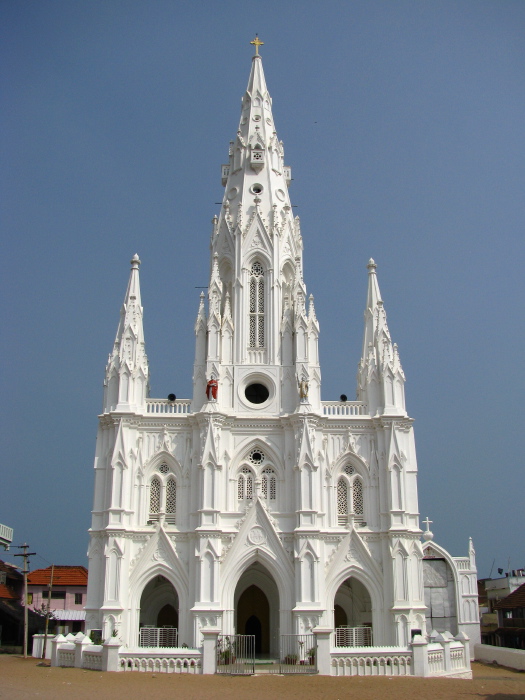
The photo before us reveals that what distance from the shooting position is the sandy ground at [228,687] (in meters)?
20.5

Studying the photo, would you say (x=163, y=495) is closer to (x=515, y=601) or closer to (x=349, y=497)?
(x=349, y=497)

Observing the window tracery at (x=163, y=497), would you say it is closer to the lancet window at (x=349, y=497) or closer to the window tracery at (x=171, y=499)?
the window tracery at (x=171, y=499)

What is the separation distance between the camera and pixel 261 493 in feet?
121

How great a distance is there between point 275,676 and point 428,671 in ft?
17.2

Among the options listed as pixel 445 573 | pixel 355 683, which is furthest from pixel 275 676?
pixel 445 573

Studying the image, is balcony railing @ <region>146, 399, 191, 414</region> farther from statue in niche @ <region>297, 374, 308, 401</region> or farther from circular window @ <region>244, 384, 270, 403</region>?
statue in niche @ <region>297, 374, 308, 401</region>

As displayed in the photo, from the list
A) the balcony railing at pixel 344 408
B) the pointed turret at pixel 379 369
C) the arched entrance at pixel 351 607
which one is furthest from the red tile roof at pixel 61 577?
the pointed turret at pixel 379 369

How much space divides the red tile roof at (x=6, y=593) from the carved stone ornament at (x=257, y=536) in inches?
767

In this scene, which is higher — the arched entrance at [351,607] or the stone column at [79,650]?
the arched entrance at [351,607]

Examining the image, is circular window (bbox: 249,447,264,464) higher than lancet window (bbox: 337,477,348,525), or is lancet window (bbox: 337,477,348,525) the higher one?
circular window (bbox: 249,447,264,464)

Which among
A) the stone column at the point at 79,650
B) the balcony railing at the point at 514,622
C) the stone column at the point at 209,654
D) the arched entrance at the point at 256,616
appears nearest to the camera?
the stone column at the point at 209,654

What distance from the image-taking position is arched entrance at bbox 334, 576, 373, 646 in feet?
122

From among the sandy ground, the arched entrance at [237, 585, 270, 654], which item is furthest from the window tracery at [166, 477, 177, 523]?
the sandy ground

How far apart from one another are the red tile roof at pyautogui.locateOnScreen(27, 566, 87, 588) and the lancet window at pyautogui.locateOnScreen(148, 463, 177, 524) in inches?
820
